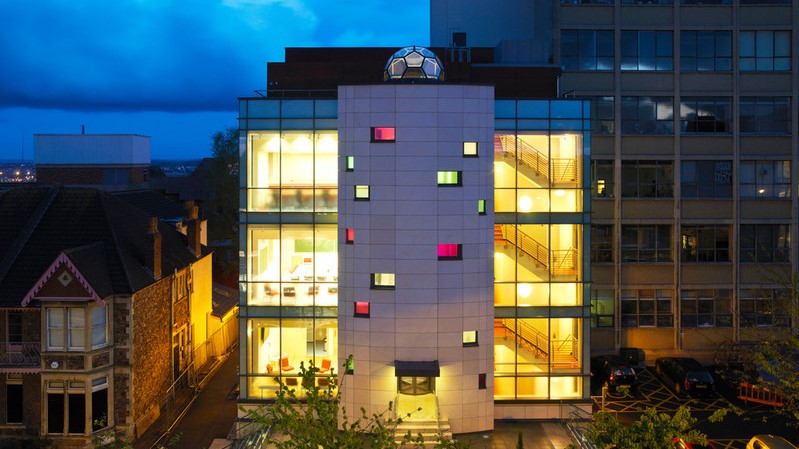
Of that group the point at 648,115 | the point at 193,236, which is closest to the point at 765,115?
the point at 648,115

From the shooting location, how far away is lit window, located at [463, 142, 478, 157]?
31375mm

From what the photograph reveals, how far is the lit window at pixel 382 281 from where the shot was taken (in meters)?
31.2

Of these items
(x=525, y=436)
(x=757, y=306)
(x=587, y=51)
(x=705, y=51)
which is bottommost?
(x=525, y=436)

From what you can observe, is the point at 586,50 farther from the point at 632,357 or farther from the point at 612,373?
the point at 612,373

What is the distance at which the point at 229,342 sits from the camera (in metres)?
49.6

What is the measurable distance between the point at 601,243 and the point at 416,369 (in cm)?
2137

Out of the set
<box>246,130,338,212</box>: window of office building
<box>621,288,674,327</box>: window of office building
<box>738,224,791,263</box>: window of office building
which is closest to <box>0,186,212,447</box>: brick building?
<box>246,130,338,212</box>: window of office building

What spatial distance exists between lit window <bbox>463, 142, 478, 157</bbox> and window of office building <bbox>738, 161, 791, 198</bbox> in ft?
80.8

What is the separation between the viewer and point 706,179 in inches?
1873

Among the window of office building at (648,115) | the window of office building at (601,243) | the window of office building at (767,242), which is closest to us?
the window of office building at (601,243)

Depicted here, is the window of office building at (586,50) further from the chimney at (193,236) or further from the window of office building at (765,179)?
the chimney at (193,236)

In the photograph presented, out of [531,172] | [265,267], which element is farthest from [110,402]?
[531,172]

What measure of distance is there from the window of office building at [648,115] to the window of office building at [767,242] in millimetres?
8283

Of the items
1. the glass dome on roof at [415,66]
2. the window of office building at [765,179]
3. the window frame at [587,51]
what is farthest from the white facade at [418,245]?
the window of office building at [765,179]
